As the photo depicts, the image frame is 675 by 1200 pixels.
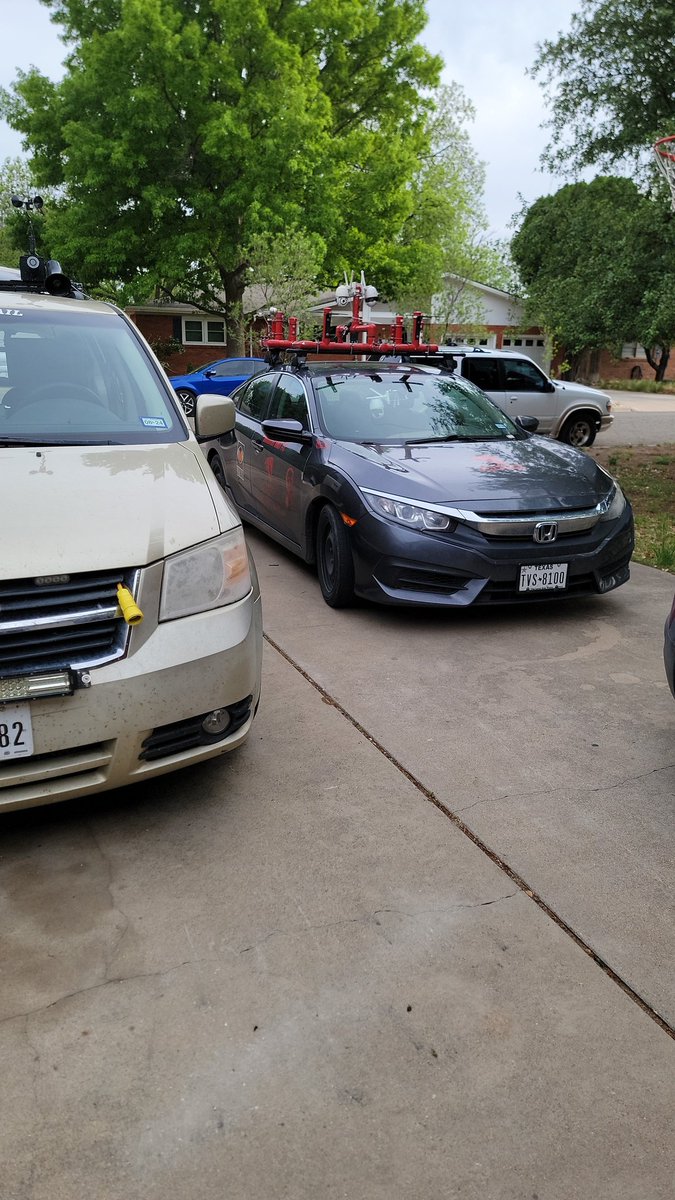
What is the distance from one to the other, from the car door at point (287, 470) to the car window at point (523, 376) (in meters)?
7.96

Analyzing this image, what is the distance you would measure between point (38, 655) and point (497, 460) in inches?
155

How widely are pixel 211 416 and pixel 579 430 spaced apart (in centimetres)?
1264

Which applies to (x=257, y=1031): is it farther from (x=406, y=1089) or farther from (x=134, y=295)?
(x=134, y=295)

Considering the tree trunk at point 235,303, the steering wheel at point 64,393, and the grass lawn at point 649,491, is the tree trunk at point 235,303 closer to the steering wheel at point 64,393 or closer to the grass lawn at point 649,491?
the grass lawn at point 649,491

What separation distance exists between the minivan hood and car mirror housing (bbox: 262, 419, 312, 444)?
2609 mm

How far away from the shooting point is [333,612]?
5965 mm

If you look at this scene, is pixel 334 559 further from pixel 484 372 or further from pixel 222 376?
pixel 222 376

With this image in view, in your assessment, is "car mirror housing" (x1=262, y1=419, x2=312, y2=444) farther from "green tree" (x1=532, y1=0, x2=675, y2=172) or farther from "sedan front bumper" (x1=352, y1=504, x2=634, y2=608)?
"green tree" (x1=532, y1=0, x2=675, y2=172)

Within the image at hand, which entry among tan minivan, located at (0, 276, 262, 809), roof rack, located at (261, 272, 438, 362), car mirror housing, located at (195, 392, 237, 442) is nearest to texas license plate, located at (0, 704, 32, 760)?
tan minivan, located at (0, 276, 262, 809)

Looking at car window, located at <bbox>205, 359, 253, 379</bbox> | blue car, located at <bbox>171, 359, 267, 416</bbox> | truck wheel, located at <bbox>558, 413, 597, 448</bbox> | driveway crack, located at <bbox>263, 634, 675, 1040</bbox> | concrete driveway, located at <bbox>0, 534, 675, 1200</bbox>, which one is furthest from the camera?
car window, located at <bbox>205, 359, 253, 379</bbox>

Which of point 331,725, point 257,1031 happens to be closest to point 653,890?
point 257,1031

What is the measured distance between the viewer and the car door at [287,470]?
650cm

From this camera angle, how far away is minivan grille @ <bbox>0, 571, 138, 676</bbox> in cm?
281

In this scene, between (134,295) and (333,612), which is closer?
(333,612)
